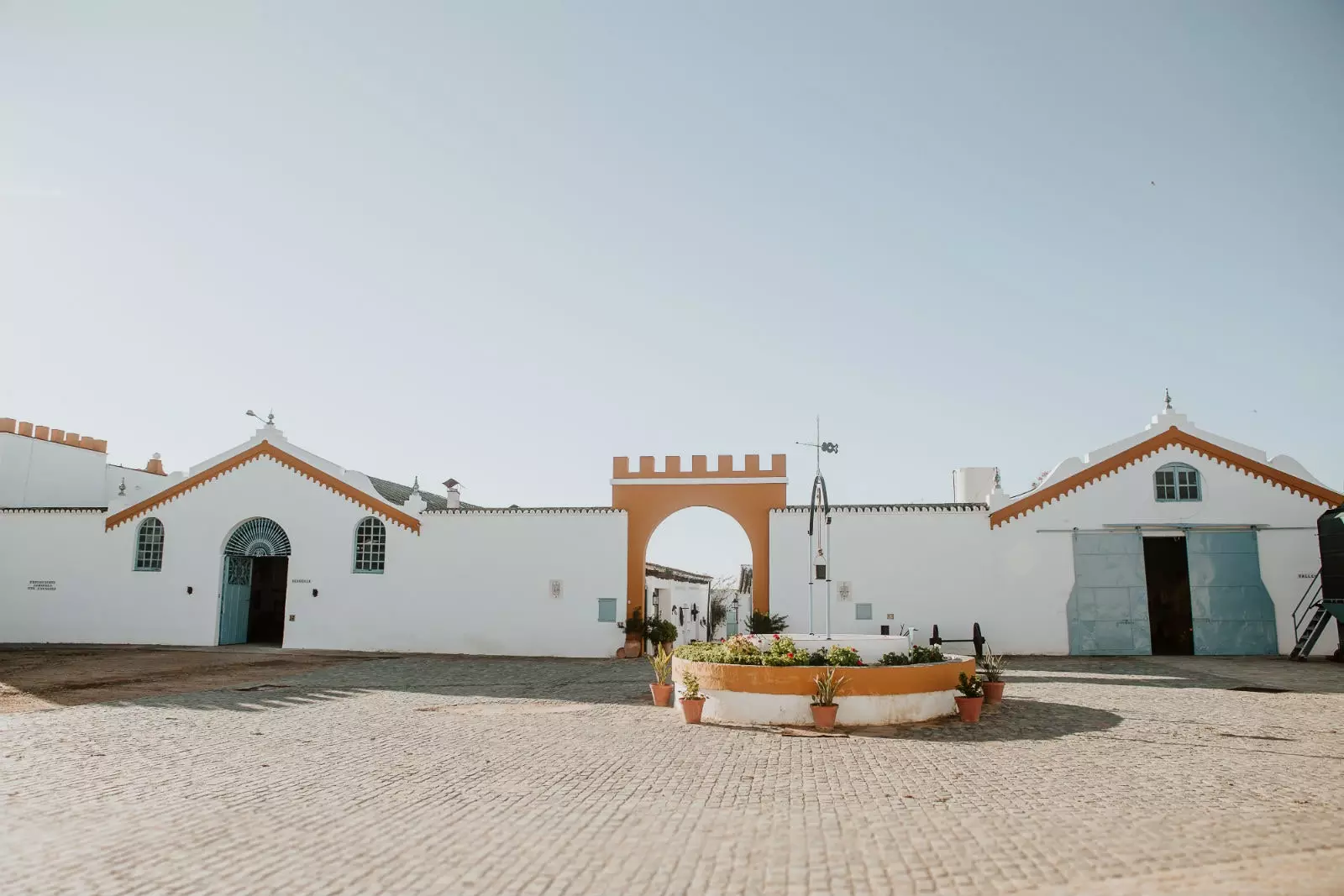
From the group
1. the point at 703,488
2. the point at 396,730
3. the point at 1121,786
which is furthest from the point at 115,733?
the point at 703,488

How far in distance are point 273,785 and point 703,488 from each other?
17.9 m

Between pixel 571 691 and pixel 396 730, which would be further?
pixel 571 691

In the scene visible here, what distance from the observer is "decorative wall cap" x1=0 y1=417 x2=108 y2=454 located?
97.8 ft

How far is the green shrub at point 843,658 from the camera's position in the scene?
12859mm

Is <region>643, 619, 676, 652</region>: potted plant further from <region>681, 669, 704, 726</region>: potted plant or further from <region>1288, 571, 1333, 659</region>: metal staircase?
<region>1288, 571, 1333, 659</region>: metal staircase

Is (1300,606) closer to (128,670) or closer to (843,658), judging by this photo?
(843,658)

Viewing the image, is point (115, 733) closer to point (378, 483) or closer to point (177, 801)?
point (177, 801)

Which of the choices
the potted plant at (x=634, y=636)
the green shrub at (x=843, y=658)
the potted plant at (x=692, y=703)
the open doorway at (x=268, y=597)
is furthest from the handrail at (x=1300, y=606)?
the open doorway at (x=268, y=597)

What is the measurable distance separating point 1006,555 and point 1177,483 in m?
4.96

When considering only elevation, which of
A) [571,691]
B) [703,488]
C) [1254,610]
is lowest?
[571,691]

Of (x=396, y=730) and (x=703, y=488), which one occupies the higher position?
(x=703, y=488)

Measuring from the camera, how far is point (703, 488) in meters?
25.8

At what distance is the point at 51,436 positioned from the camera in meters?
31.9

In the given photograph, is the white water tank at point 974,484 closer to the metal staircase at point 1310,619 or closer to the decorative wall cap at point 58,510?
the metal staircase at point 1310,619
